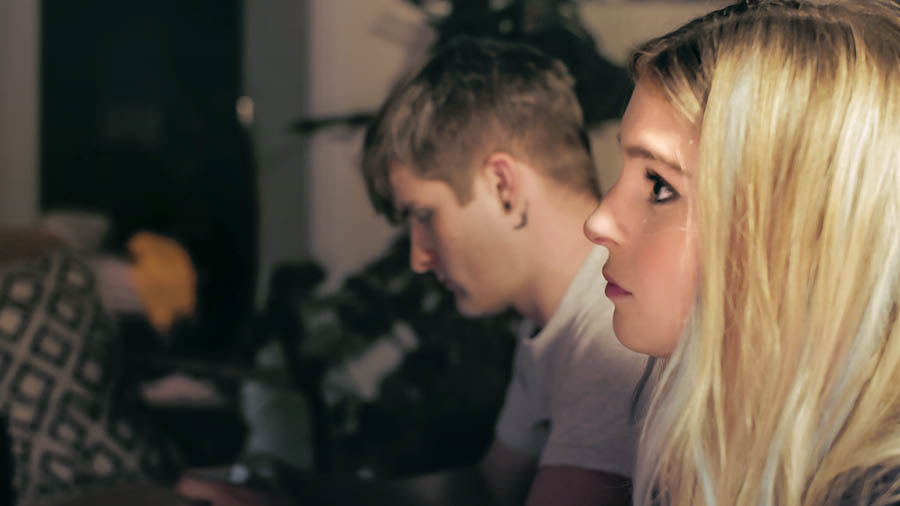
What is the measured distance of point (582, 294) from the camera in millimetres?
1066

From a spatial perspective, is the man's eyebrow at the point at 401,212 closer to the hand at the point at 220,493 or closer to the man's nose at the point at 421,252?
the man's nose at the point at 421,252

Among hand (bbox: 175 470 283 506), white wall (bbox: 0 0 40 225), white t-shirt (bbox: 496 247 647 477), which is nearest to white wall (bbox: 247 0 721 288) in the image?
white wall (bbox: 0 0 40 225)

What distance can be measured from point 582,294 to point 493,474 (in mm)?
363

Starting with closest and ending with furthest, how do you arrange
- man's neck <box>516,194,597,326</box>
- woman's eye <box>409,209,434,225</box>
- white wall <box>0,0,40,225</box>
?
1. man's neck <box>516,194,597,326</box>
2. woman's eye <box>409,209,434,225</box>
3. white wall <box>0,0,40,225</box>

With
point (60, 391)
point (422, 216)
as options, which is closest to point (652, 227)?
point (422, 216)

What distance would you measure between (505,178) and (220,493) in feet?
1.74

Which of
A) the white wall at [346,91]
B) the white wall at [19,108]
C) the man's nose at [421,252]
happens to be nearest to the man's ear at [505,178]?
the man's nose at [421,252]

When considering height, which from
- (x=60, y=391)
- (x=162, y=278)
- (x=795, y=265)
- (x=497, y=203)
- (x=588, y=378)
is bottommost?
(x=162, y=278)

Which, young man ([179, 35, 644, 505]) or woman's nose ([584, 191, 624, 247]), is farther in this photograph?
young man ([179, 35, 644, 505])

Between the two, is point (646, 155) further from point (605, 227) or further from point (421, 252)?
point (421, 252)

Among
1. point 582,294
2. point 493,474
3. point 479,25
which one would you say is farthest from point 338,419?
point 582,294

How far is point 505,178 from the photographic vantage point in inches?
46.6

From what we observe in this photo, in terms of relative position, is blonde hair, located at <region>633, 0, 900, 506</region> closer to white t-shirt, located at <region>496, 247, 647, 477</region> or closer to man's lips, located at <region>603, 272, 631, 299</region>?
man's lips, located at <region>603, 272, 631, 299</region>

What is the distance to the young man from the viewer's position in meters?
1.16
